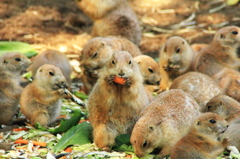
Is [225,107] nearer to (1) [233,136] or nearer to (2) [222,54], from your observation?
(1) [233,136]

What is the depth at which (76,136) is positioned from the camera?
5.55m

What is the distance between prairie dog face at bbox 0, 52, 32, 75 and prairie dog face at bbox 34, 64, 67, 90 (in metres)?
0.41

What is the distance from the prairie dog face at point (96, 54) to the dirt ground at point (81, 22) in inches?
68.1

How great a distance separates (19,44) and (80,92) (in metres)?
1.66

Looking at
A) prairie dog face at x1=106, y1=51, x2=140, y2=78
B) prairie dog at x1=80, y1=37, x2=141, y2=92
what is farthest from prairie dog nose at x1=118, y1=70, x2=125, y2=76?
prairie dog at x1=80, y1=37, x2=141, y2=92

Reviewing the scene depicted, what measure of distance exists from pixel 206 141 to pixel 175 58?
9.83ft

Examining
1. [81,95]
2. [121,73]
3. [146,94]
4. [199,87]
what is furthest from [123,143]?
[81,95]

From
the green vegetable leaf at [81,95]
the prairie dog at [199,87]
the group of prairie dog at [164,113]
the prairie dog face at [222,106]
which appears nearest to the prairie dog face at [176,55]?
the group of prairie dog at [164,113]

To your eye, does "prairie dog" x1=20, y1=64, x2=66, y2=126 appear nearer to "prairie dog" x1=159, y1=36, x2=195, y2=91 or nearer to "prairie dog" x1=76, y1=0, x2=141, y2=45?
"prairie dog" x1=159, y1=36, x2=195, y2=91

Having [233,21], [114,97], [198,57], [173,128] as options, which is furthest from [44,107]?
[233,21]

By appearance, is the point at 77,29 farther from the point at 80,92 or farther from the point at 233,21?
the point at 233,21

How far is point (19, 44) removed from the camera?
846 cm

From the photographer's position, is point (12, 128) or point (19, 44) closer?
point (12, 128)

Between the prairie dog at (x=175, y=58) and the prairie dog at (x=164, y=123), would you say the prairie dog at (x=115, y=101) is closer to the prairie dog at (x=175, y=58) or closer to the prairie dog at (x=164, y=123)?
the prairie dog at (x=164, y=123)
